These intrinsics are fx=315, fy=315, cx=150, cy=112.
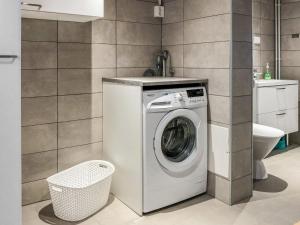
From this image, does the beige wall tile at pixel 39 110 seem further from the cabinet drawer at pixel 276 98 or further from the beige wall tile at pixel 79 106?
the cabinet drawer at pixel 276 98

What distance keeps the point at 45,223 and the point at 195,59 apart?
1.75m

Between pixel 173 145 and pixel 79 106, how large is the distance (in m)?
0.86

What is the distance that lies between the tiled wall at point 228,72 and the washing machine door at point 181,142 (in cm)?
20

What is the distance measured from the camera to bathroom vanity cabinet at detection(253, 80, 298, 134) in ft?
11.1

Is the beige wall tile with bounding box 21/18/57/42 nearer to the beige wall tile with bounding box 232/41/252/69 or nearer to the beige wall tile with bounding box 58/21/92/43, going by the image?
the beige wall tile with bounding box 58/21/92/43

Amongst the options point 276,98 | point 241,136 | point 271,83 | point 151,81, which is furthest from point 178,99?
point 276,98

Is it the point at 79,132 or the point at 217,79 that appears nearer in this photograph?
the point at 217,79

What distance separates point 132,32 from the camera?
2941 millimetres

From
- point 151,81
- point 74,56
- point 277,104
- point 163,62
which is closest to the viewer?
point 151,81

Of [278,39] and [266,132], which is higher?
[278,39]

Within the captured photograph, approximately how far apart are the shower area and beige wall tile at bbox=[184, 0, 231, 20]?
1545 millimetres

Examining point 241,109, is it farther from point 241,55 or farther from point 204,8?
point 204,8

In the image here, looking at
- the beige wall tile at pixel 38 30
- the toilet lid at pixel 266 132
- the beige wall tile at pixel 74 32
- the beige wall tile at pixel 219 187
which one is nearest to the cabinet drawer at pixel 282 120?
the toilet lid at pixel 266 132

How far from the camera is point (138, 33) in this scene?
9.79 feet
